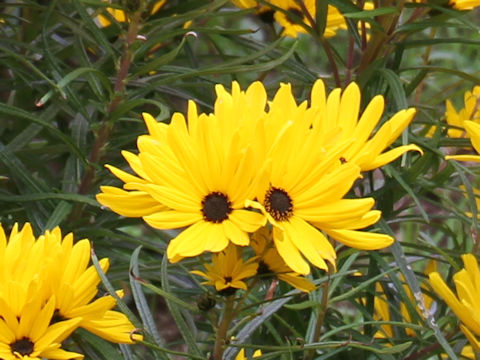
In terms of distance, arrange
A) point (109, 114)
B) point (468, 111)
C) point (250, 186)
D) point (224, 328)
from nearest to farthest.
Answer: point (250, 186)
point (224, 328)
point (109, 114)
point (468, 111)

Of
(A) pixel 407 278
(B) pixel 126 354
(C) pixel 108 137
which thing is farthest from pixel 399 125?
(C) pixel 108 137

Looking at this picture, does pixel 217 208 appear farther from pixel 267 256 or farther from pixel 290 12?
pixel 290 12

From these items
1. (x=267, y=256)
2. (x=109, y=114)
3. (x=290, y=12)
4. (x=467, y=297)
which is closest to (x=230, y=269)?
(x=267, y=256)

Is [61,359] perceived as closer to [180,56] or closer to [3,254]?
[3,254]

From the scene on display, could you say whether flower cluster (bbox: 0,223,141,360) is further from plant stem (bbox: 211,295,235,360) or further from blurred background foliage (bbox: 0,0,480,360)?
blurred background foliage (bbox: 0,0,480,360)

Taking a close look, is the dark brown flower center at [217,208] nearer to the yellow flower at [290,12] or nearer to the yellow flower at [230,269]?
the yellow flower at [230,269]

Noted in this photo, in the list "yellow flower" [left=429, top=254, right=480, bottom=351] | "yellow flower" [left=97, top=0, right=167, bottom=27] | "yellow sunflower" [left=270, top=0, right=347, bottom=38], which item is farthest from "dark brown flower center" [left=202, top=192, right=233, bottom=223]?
"yellow flower" [left=97, top=0, right=167, bottom=27]
